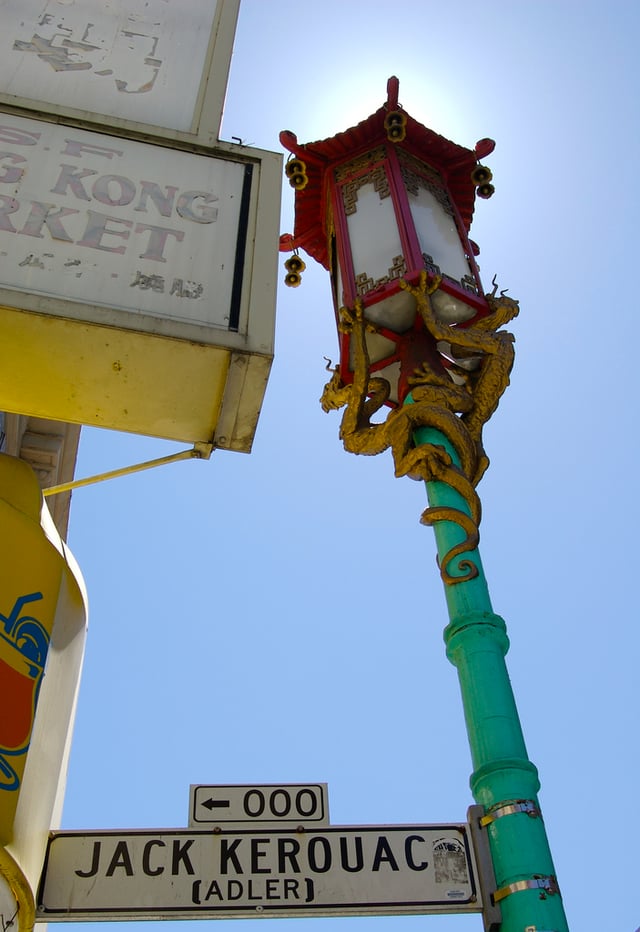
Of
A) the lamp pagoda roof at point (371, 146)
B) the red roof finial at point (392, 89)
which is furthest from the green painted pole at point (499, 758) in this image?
the red roof finial at point (392, 89)

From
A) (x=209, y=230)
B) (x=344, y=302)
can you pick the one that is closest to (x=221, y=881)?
(x=209, y=230)

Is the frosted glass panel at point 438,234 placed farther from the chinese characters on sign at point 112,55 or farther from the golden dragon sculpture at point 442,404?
the chinese characters on sign at point 112,55

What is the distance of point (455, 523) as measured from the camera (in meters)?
6.00

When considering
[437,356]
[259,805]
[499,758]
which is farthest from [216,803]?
[437,356]

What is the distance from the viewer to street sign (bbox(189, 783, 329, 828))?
11.8 feet

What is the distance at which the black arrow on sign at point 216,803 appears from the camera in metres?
3.65

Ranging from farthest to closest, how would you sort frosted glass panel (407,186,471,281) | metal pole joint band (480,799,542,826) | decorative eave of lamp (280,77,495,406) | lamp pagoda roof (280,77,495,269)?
lamp pagoda roof (280,77,495,269), frosted glass panel (407,186,471,281), decorative eave of lamp (280,77,495,406), metal pole joint band (480,799,542,826)

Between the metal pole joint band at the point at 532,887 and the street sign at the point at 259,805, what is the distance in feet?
2.59

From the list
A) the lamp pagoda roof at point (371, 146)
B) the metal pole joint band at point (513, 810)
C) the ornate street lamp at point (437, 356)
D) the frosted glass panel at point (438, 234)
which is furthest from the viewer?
the lamp pagoda roof at point (371, 146)

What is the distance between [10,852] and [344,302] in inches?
258

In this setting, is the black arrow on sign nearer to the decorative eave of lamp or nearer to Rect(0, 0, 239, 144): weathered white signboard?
Rect(0, 0, 239, 144): weathered white signboard

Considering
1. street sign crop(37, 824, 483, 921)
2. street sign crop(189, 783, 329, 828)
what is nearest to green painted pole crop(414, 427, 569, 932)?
street sign crop(37, 824, 483, 921)

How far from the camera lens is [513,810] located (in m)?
3.95

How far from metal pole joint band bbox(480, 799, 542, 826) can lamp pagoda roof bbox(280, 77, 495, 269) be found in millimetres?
7599
